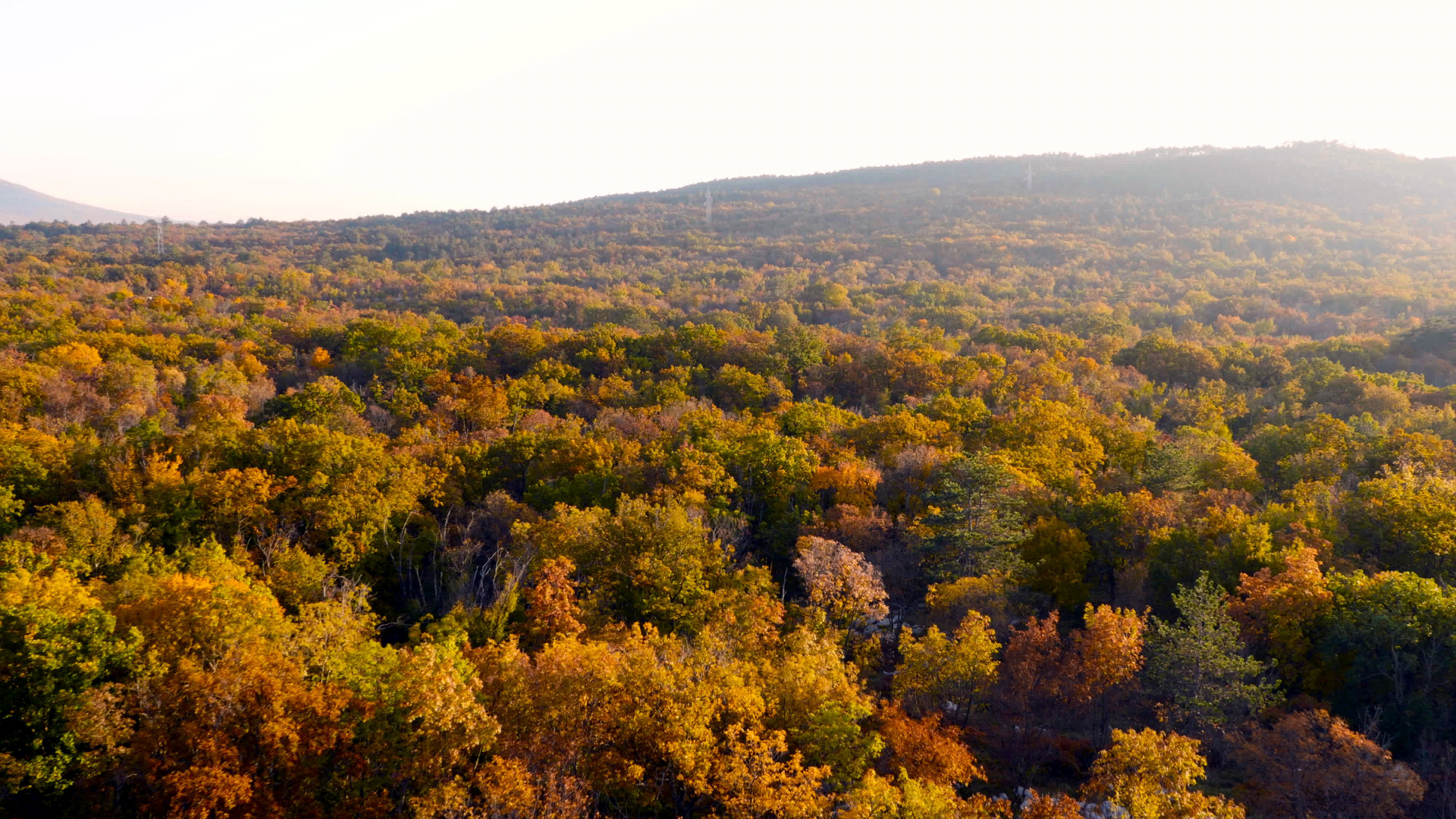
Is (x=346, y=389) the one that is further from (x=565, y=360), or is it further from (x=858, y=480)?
(x=858, y=480)

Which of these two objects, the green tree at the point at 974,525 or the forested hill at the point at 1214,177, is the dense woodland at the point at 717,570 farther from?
the forested hill at the point at 1214,177

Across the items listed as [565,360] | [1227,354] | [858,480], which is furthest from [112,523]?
[1227,354]

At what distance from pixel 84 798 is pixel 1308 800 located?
1146 inches

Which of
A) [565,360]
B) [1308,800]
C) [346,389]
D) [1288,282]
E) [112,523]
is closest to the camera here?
[1308,800]

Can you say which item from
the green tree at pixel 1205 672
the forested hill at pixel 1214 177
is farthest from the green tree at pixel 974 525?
the forested hill at pixel 1214 177

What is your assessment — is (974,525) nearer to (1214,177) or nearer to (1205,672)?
(1205,672)

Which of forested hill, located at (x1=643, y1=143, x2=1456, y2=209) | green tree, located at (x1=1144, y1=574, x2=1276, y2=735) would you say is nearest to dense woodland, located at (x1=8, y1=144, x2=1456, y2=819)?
green tree, located at (x1=1144, y1=574, x2=1276, y2=735)

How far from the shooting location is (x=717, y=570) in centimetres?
2816

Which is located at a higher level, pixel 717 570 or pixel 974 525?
pixel 974 525

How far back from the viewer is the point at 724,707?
18188 mm

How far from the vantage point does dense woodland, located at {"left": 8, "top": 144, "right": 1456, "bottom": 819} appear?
15.9m

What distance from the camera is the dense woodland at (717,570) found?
15891 millimetres

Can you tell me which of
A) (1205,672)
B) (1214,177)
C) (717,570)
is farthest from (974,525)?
(1214,177)

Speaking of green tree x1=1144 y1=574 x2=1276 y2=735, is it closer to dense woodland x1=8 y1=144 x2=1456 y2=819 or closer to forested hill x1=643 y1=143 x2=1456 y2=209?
dense woodland x1=8 y1=144 x2=1456 y2=819
